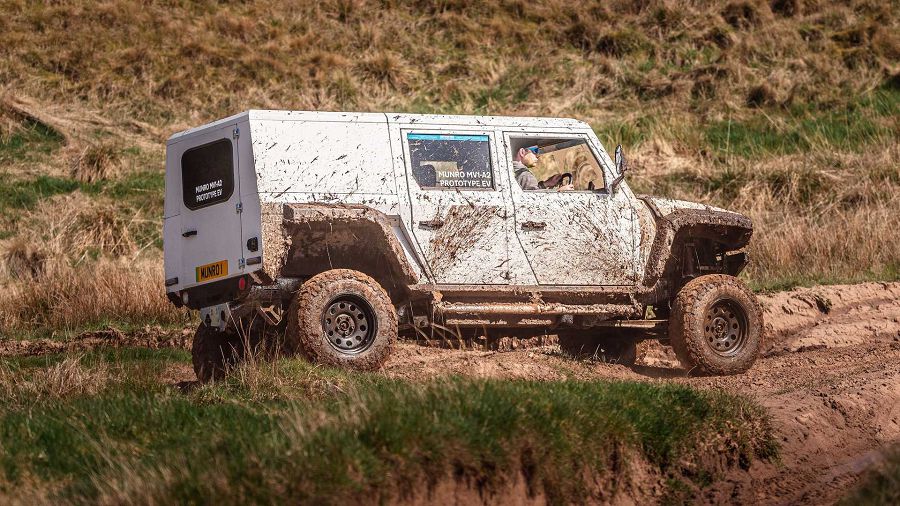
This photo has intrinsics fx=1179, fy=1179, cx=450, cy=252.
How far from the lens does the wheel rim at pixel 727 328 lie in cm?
1100

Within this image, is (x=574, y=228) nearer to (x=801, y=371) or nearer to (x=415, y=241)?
(x=415, y=241)

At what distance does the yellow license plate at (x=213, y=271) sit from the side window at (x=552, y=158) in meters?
2.74

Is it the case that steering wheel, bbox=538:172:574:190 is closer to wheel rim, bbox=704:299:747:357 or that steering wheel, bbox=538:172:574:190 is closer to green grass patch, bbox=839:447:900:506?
wheel rim, bbox=704:299:747:357

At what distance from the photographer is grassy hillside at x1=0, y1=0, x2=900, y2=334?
16547mm

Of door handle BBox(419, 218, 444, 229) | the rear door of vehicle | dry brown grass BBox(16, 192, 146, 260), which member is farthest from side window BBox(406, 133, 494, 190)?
dry brown grass BBox(16, 192, 146, 260)

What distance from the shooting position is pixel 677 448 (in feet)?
24.6

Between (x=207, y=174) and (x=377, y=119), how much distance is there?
150cm

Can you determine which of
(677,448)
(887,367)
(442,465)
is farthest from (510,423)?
(887,367)

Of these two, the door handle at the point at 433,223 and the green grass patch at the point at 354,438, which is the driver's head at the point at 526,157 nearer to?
the door handle at the point at 433,223

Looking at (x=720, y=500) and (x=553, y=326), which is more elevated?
(x=553, y=326)

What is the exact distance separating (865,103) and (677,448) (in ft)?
59.3

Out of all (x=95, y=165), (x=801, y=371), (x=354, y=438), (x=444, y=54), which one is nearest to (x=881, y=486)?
(x=354, y=438)

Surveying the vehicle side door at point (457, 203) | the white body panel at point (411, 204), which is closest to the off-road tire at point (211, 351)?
the white body panel at point (411, 204)

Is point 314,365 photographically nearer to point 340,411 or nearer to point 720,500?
point 340,411
